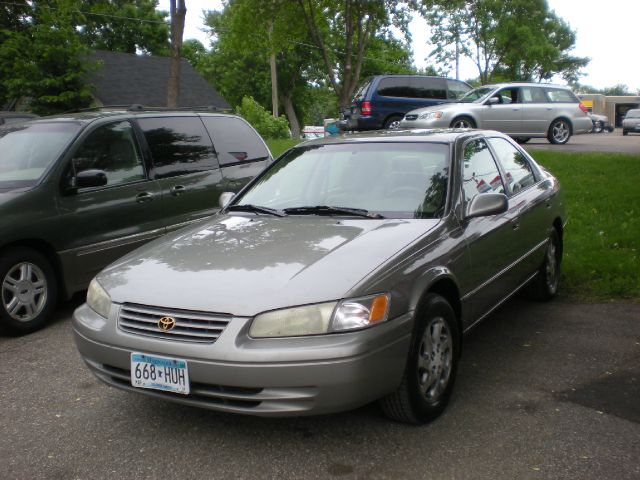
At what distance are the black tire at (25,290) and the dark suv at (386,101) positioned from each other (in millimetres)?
14007

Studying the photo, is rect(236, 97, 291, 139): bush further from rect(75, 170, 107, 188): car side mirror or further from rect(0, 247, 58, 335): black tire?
rect(0, 247, 58, 335): black tire

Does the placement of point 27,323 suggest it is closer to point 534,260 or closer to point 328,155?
point 328,155

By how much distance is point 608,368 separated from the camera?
4418 mm

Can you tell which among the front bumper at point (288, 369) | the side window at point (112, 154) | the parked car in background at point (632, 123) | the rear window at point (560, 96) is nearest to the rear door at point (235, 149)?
the side window at point (112, 154)

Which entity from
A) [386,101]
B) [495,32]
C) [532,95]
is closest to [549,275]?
[532,95]

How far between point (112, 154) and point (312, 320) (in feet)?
12.6

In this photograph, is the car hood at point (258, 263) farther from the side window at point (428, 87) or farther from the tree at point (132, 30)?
the tree at point (132, 30)

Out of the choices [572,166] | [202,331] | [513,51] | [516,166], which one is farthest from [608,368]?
[513,51]

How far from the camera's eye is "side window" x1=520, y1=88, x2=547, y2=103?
1738cm

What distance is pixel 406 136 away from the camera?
4.87 metres

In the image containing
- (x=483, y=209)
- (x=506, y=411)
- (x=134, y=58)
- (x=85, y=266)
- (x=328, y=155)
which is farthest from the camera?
(x=134, y=58)

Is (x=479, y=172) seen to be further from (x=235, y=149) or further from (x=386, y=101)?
(x=386, y=101)

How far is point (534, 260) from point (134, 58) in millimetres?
33470

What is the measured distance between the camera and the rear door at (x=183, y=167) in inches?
262
